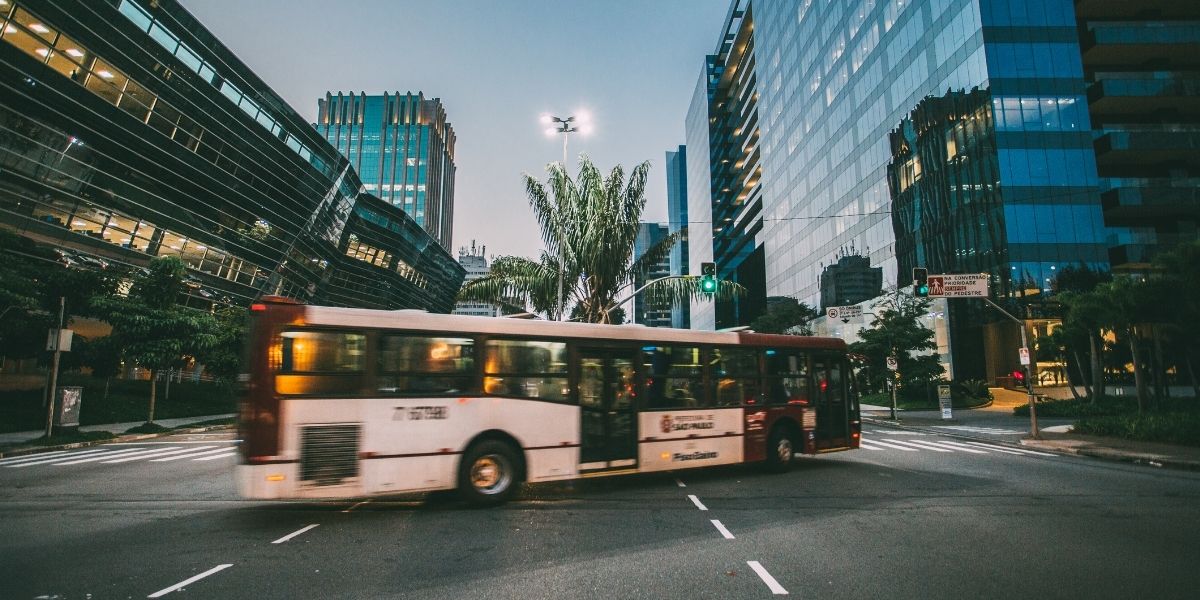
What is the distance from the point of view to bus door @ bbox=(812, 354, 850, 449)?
1273 centimetres

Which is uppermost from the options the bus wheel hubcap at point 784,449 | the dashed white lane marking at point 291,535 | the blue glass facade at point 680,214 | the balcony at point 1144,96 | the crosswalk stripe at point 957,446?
the blue glass facade at point 680,214

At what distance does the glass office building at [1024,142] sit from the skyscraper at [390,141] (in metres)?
138

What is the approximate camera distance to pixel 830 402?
42.5 ft

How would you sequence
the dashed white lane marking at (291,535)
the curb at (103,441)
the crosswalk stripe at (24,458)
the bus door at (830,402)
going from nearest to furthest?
the dashed white lane marking at (291,535) → the bus door at (830,402) → the crosswalk stripe at (24,458) → the curb at (103,441)

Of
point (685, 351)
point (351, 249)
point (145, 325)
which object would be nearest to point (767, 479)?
point (685, 351)

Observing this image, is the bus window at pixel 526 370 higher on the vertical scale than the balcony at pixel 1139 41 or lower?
lower

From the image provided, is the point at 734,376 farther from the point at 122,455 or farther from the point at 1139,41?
the point at 1139,41

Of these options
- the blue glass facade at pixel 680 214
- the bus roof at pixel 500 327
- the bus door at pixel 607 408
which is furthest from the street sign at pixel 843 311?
the blue glass facade at pixel 680 214

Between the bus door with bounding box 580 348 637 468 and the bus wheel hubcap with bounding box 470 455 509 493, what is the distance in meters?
1.38

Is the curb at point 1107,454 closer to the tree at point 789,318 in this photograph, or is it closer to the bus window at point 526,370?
the bus window at point 526,370

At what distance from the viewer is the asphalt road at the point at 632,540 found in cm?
513

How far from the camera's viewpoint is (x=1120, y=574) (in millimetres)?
5492

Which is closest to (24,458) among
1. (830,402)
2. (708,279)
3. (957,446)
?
(708,279)

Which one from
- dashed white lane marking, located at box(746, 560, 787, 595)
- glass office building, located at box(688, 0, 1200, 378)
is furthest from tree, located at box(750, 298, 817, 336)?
dashed white lane marking, located at box(746, 560, 787, 595)
